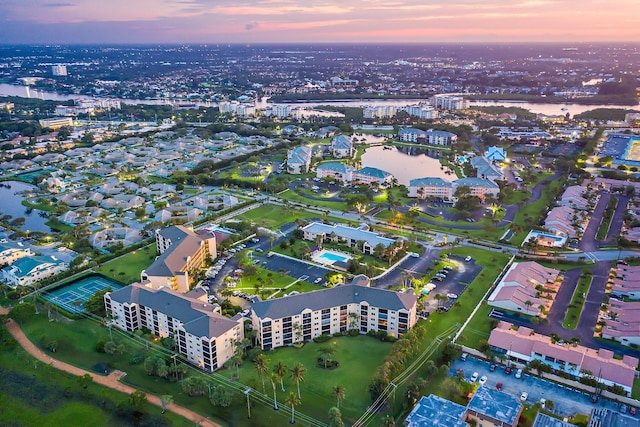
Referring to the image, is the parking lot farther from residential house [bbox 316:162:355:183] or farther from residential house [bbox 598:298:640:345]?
residential house [bbox 316:162:355:183]

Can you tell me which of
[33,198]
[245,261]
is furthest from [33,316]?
[33,198]


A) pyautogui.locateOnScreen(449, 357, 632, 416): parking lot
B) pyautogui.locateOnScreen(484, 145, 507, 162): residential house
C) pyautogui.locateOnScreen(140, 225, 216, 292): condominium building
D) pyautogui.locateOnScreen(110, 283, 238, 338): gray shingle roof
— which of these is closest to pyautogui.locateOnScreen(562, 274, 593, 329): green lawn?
pyautogui.locateOnScreen(449, 357, 632, 416): parking lot

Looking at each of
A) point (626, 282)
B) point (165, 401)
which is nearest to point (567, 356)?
point (626, 282)

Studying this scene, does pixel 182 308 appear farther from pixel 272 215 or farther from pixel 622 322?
pixel 622 322

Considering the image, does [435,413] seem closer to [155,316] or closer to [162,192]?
[155,316]

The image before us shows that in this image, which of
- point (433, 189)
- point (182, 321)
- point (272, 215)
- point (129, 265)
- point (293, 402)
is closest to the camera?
point (293, 402)
